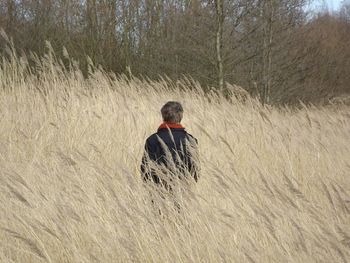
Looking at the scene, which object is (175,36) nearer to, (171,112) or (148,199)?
(171,112)

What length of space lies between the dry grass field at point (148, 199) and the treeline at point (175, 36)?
5.56m

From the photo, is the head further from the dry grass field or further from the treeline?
the treeline

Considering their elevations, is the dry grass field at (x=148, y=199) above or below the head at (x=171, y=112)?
below

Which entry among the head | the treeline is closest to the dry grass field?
the head

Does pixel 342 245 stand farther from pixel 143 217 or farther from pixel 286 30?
pixel 286 30

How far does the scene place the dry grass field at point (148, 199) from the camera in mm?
2234

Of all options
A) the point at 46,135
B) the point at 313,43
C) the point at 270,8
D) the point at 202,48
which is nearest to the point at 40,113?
the point at 46,135

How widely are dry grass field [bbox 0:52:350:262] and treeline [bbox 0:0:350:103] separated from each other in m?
5.56

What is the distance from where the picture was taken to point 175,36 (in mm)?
12961

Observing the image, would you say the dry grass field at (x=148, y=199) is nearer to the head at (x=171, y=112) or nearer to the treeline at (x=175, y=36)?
the head at (x=171, y=112)

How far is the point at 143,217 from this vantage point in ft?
7.88

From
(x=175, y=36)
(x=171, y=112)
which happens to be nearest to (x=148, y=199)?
(x=171, y=112)

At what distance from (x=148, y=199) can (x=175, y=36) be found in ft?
35.1

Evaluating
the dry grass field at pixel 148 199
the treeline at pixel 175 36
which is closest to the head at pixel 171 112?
the dry grass field at pixel 148 199
